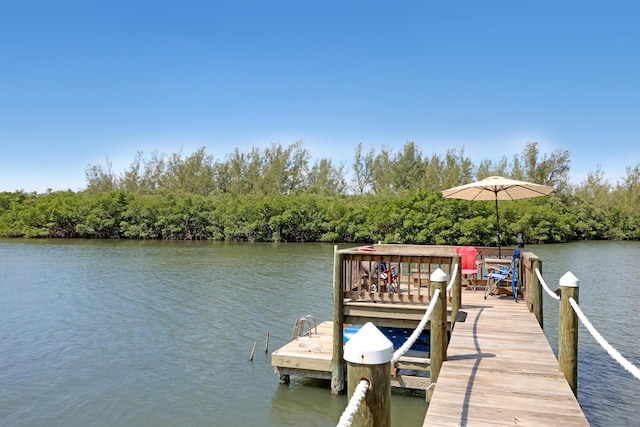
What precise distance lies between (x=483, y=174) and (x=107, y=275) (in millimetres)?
45462

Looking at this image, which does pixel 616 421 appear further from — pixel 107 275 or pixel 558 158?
pixel 558 158

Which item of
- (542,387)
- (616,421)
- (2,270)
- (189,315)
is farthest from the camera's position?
(2,270)

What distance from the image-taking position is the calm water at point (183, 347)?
7785 mm

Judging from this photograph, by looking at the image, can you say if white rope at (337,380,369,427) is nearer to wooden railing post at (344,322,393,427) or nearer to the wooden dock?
wooden railing post at (344,322,393,427)

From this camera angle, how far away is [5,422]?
745 centimetres

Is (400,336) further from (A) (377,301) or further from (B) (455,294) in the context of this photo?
(B) (455,294)

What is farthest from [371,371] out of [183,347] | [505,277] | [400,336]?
[183,347]

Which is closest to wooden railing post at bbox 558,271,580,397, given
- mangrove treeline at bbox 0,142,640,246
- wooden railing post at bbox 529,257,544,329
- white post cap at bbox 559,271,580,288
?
white post cap at bbox 559,271,580,288

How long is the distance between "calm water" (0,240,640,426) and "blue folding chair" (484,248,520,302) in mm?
2086

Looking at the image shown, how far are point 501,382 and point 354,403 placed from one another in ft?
9.63

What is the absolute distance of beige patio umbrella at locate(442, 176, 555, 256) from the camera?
32.5ft

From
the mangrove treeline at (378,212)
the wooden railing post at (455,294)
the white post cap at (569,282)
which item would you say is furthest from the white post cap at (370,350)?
the mangrove treeline at (378,212)

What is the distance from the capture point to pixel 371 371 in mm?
2225

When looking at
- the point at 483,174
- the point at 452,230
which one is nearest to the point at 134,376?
the point at 452,230
